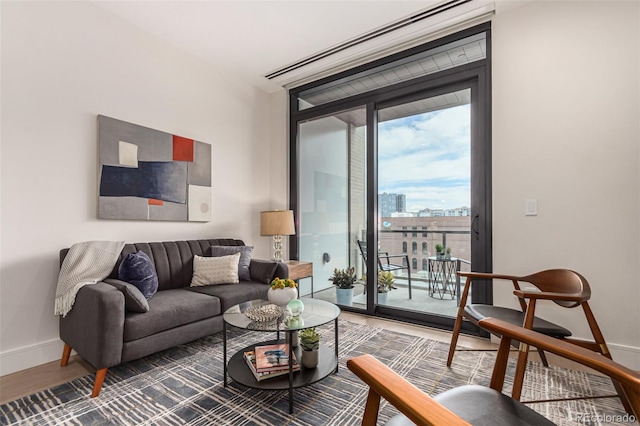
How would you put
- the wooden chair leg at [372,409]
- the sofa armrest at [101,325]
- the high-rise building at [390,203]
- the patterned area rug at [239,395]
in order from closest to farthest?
the wooden chair leg at [372,409]
the patterned area rug at [239,395]
the sofa armrest at [101,325]
the high-rise building at [390,203]

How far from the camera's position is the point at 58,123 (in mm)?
2402

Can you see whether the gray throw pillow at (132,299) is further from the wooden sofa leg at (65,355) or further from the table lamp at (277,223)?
the table lamp at (277,223)

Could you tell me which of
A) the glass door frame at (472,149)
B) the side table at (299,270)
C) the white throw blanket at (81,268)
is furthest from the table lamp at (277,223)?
the white throw blanket at (81,268)

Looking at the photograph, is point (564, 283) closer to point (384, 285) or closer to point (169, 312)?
point (384, 285)

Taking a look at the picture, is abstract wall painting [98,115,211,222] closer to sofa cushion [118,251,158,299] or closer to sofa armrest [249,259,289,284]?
sofa cushion [118,251,158,299]

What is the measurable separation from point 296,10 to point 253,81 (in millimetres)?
1447

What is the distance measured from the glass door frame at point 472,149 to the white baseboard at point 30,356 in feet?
8.51

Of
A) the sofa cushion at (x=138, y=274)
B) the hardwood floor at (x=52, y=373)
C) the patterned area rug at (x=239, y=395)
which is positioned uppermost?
the sofa cushion at (x=138, y=274)

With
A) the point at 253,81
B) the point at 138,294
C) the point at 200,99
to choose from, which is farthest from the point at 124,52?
the point at 138,294

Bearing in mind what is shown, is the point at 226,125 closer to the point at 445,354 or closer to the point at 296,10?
the point at 296,10

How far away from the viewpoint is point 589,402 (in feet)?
5.77

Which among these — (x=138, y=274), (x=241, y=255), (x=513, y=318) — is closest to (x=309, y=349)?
(x=513, y=318)

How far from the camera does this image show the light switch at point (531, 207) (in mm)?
2541

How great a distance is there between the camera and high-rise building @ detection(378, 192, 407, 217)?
11.0 ft
